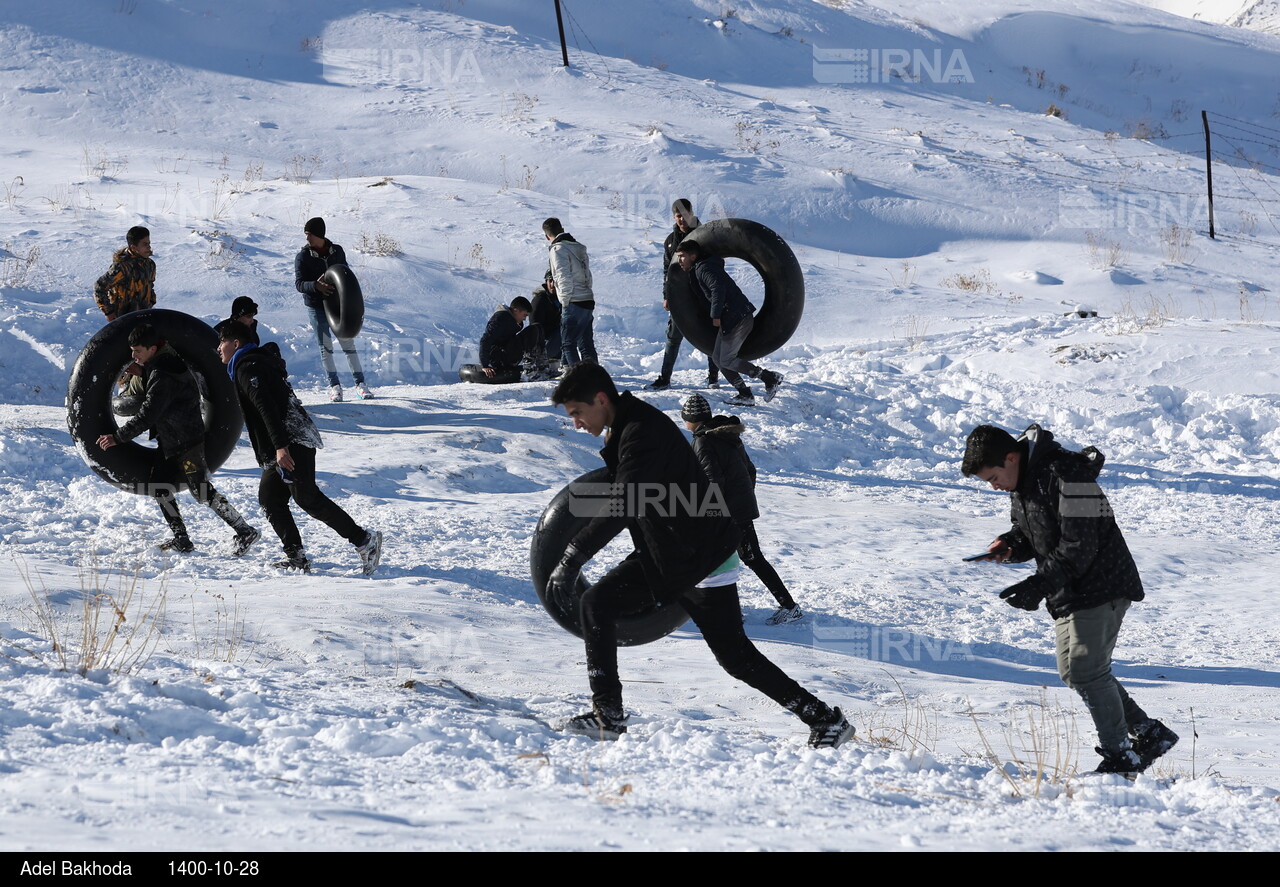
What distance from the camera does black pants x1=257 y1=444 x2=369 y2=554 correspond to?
270 inches

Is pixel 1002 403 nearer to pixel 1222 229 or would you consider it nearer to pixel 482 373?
pixel 482 373

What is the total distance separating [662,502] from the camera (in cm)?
423

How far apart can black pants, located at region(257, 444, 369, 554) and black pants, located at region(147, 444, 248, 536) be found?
507 mm

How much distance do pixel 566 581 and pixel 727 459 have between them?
6.62 ft

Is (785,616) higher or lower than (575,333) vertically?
lower

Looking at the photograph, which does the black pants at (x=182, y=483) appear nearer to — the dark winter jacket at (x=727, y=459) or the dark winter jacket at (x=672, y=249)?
the dark winter jacket at (x=727, y=459)

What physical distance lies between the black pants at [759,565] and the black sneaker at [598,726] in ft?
7.81

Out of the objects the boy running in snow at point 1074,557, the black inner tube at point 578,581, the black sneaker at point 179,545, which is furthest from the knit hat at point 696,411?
the black sneaker at point 179,545

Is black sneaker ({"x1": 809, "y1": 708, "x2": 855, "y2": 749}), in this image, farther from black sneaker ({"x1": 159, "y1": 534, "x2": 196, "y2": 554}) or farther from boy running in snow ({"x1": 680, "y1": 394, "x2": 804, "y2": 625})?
black sneaker ({"x1": 159, "y1": 534, "x2": 196, "y2": 554})

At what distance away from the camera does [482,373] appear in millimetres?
12828

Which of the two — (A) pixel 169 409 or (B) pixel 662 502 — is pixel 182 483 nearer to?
(A) pixel 169 409

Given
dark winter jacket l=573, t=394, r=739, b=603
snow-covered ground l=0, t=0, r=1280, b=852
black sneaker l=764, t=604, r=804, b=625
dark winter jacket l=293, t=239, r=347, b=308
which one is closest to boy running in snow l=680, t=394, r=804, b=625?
black sneaker l=764, t=604, r=804, b=625

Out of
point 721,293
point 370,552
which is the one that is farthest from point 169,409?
point 721,293
